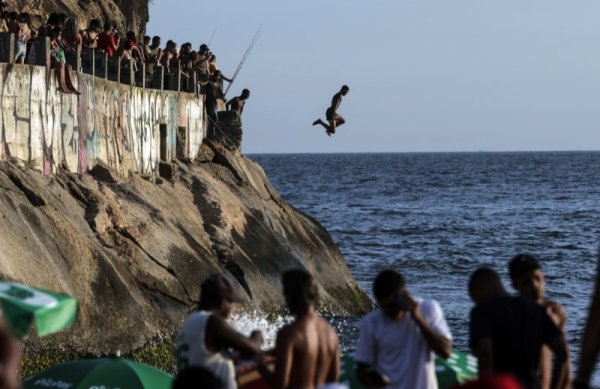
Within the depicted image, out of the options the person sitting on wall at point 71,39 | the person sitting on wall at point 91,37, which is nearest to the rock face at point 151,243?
the person sitting on wall at point 71,39

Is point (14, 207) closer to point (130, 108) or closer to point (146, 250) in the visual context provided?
point (146, 250)

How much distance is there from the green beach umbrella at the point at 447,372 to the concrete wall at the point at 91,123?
1125 centimetres

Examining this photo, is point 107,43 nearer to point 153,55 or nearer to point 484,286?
point 153,55

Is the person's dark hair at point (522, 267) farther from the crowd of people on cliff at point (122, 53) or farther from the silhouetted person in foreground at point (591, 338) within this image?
the crowd of people on cliff at point (122, 53)

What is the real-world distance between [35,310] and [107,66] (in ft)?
56.2

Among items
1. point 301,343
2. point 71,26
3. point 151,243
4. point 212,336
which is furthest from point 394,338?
point 71,26

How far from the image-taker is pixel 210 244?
25750 millimetres

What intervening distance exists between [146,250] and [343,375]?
12.2 metres

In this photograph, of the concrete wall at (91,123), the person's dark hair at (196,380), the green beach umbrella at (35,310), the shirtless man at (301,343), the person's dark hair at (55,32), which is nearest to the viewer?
the person's dark hair at (196,380)

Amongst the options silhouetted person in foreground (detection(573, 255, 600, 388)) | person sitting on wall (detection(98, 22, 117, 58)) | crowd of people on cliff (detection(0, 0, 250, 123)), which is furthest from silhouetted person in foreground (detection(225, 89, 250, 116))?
silhouetted person in foreground (detection(573, 255, 600, 388))

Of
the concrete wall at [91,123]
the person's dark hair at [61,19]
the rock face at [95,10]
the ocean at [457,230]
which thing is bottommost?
the ocean at [457,230]

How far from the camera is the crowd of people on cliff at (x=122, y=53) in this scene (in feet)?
72.5

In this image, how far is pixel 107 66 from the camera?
2609 cm

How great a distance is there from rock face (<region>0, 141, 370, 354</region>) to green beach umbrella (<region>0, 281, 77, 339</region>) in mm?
7877
